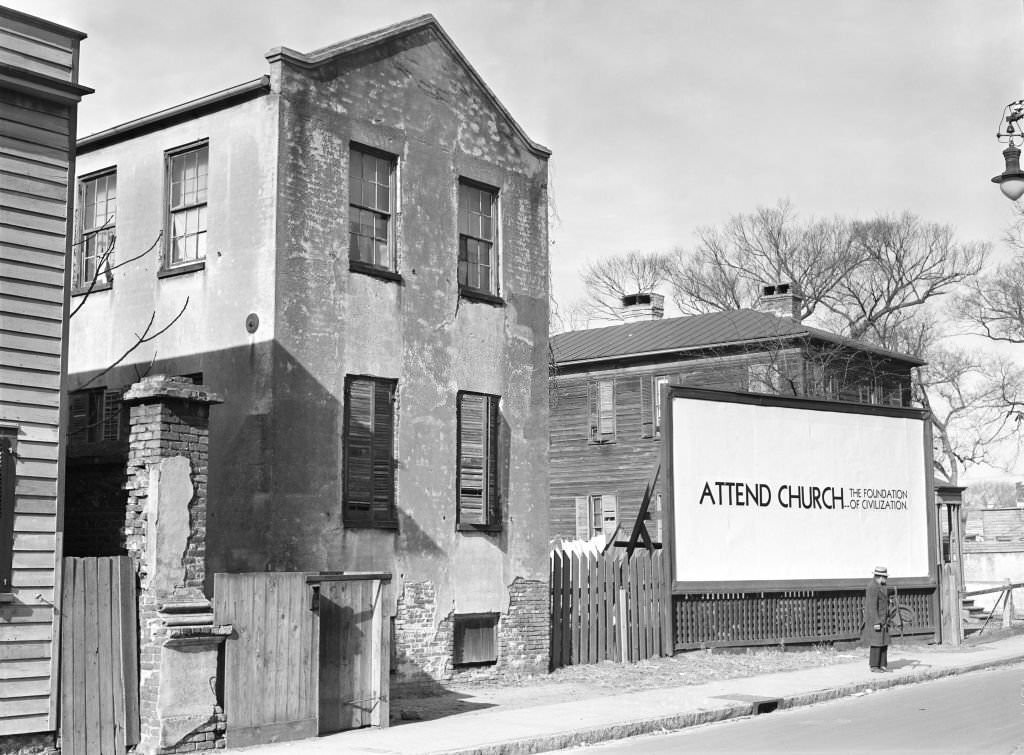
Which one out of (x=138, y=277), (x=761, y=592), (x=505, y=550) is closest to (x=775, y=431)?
(x=761, y=592)

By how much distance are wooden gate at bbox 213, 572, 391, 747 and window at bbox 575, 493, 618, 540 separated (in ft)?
81.3

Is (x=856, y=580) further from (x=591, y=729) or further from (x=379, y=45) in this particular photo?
(x=379, y=45)

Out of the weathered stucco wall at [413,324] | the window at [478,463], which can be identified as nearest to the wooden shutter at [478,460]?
the window at [478,463]

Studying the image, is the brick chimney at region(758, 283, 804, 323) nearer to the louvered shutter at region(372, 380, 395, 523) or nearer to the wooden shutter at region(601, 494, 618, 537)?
the wooden shutter at region(601, 494, 618, 537)

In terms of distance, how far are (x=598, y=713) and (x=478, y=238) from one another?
7469mm

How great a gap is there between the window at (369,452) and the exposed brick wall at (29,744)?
18.3 feet

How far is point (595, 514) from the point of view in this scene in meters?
39.1

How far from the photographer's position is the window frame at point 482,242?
61.8 feet

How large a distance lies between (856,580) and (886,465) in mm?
2559

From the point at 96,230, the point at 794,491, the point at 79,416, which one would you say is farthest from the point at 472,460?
the point at 794,491

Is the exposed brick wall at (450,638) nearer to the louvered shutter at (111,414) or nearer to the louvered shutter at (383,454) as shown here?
the louvered shutter at (383,454)

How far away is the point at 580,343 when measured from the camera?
41250mm

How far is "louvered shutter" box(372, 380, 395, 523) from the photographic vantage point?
56.1 feet

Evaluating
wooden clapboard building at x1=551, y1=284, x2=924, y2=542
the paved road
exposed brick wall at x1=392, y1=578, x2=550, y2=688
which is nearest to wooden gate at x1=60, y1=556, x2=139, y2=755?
the paved road
